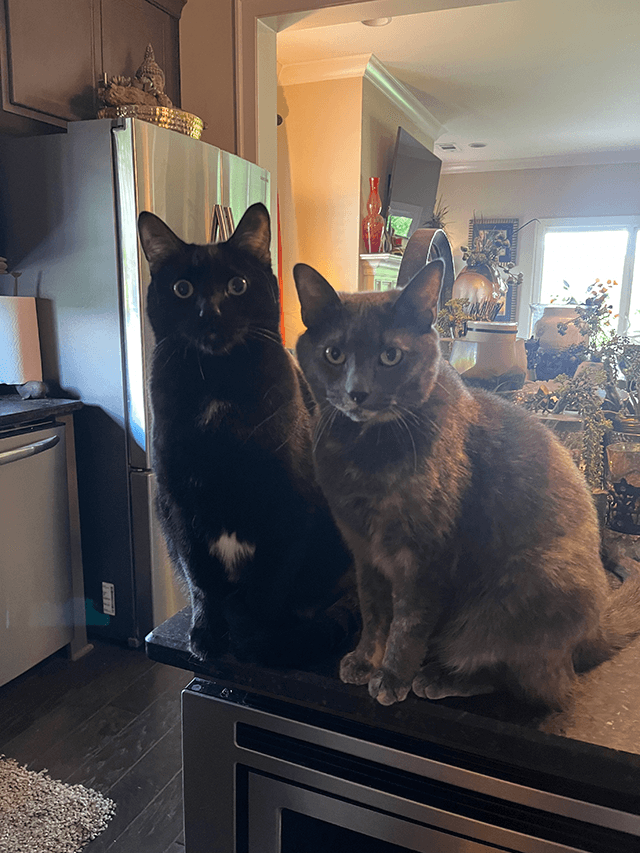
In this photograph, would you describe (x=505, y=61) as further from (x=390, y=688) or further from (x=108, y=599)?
(x=390, y=688)

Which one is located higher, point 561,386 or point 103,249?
point 103,249

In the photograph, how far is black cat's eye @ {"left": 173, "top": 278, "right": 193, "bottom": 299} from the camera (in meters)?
0.68

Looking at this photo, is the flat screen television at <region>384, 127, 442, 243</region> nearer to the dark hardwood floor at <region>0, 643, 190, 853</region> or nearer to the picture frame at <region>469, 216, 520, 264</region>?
the picture frame at <region>469, 216, 520, 264</region>

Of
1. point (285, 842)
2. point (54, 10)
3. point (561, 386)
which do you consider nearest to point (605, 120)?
point (54, 10)

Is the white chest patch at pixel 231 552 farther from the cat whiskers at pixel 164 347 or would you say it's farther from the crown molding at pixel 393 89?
the crown molding at pixel 393 89

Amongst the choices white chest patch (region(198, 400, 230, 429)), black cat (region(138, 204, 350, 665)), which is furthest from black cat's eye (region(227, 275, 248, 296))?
white chest patch (region(198, 400, 230, 429))

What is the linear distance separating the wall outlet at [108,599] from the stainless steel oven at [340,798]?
1.33 metres

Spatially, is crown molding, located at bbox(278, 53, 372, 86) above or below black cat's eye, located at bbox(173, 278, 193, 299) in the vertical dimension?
above

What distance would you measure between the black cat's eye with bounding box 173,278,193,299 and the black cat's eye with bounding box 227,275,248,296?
0.14 feet

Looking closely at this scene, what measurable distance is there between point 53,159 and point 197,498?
169 cm

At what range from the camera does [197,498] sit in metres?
0.73

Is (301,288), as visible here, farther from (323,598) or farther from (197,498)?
(323,598)

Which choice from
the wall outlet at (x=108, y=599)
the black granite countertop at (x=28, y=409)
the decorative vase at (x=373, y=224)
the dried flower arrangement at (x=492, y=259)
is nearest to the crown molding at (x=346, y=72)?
the decorative vase at (x=373, y=224)

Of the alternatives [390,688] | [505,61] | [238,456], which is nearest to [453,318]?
[238,456]
